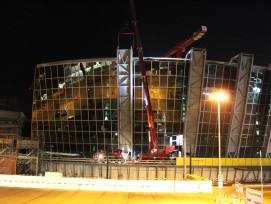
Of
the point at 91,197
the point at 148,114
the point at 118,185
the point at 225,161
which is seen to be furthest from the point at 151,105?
the point at 91,197

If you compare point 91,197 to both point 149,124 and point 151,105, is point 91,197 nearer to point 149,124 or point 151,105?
point 149,124

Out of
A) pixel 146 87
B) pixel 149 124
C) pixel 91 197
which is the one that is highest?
pixel 146 87

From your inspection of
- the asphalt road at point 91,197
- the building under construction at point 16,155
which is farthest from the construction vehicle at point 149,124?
the asphalt road at point 91,197

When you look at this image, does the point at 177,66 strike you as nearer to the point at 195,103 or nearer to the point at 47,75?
the point at 195,103

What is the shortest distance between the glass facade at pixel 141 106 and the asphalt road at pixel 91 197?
28168 mm

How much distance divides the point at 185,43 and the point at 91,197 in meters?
46.7

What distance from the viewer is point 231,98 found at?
58469 mm

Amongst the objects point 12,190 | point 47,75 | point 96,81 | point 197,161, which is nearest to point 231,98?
point 197,161

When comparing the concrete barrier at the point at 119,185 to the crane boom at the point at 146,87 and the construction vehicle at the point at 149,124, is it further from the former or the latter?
the crane boom at the point at 146,87

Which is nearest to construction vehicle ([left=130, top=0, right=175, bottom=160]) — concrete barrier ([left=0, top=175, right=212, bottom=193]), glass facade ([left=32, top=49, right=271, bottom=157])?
glass facade ([left=32, top=49, right=271, bottom=157])

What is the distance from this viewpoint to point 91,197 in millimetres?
26141

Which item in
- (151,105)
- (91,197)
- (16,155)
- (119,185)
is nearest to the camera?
(91,197)

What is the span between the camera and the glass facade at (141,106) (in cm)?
5725

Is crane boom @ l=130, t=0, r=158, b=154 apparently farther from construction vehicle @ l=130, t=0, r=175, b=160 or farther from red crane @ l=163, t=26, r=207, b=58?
red crane @ l=163, t=26, r=207, b=58
